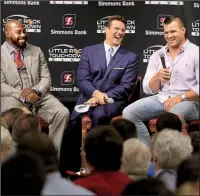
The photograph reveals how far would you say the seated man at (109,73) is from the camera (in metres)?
6.00

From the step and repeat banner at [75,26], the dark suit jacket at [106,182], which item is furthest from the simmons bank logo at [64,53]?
the dark suit jacket at [106,182]

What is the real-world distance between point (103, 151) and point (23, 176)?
2.46 feet

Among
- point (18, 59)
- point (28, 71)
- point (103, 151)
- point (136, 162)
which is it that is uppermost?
point (18, 59)

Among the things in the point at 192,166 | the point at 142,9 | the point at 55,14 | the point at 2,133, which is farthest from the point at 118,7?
the point at 192,166

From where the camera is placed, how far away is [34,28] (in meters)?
7.04

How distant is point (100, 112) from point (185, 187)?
2834 millimetres

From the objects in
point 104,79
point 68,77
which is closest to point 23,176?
point 104,79

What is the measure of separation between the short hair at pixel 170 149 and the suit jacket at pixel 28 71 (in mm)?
2486

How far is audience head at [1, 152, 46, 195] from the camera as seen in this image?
8.89 feet

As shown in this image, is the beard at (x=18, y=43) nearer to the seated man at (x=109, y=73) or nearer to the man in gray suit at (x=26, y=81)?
the man in gray suit at (x=26, y=81)

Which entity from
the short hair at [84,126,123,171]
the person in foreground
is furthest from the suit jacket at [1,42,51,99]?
the short hair at [84,126,123,171]

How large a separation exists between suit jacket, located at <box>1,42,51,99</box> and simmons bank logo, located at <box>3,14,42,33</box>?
71cm

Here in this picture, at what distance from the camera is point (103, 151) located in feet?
11.0

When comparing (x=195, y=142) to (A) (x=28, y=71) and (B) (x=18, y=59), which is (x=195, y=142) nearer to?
(A) (x=28, y=71)
